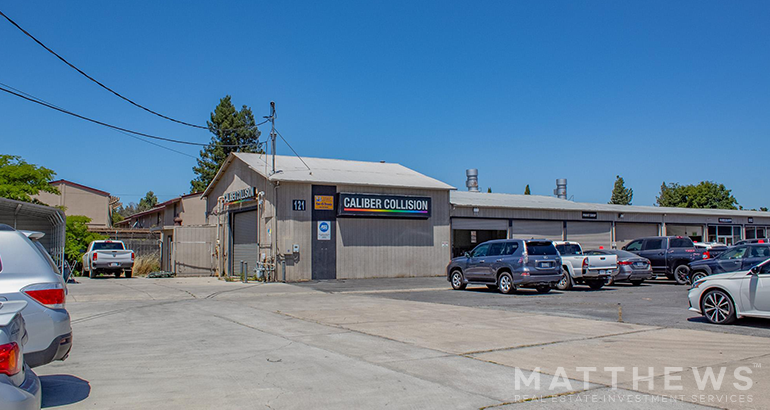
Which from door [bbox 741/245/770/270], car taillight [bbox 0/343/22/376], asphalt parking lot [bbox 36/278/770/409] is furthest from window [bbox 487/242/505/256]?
car taillight [bbox 0/343/22/376]

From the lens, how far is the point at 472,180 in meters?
44.6

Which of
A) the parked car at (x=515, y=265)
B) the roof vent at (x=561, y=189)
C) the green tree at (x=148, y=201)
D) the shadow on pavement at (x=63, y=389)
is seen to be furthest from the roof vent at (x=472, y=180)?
the green tree at (x=148, y=201)

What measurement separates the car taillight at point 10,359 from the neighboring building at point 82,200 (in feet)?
176

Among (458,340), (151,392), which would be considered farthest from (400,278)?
(151,392)

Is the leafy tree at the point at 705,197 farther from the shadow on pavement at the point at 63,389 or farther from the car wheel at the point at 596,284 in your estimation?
the shadow on pavement at the point at 63,389

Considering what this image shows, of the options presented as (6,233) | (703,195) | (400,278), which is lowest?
(400,278)

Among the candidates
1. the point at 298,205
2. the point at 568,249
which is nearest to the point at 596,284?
the point at 568,249

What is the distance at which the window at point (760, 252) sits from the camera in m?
17.1

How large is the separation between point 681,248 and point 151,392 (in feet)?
70.3

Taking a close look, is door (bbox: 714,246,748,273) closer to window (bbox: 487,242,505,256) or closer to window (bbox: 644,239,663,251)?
window (bbox: 644,239,663,251)

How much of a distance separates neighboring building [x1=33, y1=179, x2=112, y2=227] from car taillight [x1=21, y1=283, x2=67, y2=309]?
50845 millimetres

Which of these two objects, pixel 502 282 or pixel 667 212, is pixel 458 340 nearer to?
pixel 502 282

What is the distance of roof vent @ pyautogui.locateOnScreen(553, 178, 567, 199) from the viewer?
4856 cm

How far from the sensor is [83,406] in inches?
219
